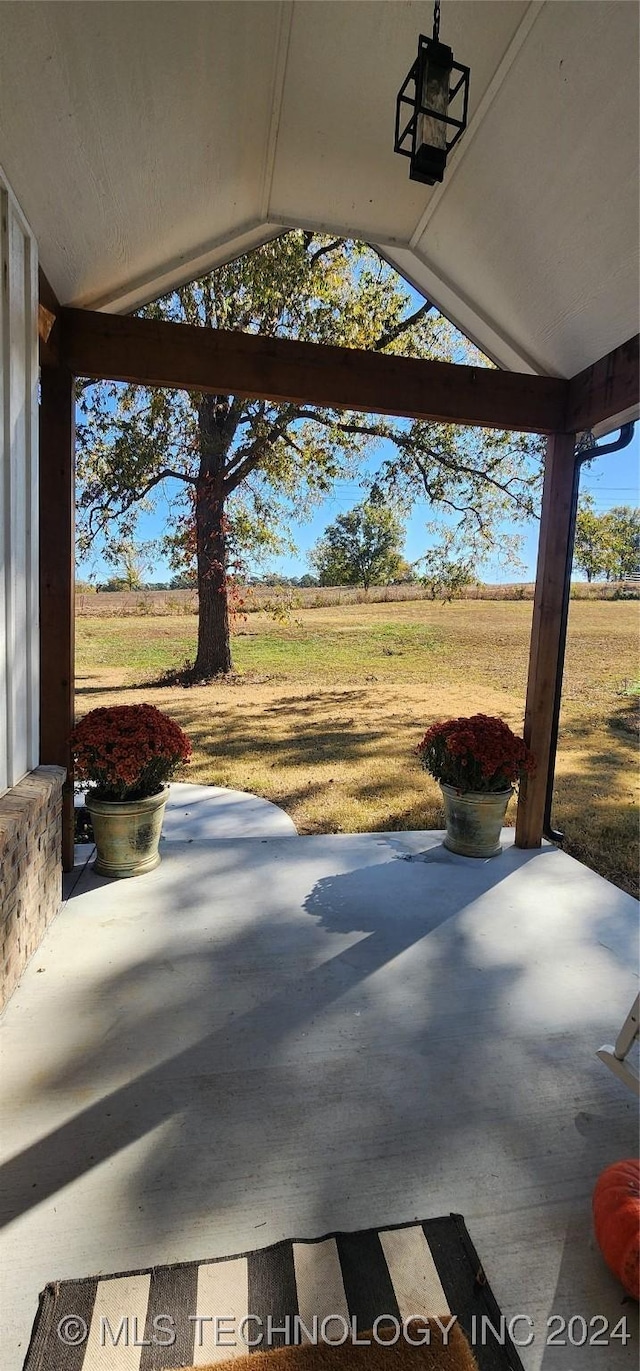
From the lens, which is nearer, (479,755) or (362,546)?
(479,755)

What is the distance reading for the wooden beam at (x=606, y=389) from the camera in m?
2.61

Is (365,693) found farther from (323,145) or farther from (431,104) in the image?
(431,104)

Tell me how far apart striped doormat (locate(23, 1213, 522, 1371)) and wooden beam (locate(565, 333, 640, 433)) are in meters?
2.91

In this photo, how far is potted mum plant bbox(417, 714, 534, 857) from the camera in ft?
10.3

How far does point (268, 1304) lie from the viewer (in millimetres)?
1139

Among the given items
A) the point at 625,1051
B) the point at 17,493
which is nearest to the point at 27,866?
the point at 17,493

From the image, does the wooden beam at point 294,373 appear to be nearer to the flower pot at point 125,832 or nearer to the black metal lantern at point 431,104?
the black metal lantern at point 431,104

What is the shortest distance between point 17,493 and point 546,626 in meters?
2.50

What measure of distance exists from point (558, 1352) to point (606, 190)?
2.95 meters

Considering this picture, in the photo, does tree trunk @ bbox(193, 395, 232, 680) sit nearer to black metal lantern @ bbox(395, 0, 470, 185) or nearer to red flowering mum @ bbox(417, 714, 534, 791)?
red flowering mum @ bbox(417, 714, 534, 791)

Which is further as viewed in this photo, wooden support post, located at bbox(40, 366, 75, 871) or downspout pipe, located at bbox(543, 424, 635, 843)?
downspout pipe, located at bbox(543, 424, 635, 843)

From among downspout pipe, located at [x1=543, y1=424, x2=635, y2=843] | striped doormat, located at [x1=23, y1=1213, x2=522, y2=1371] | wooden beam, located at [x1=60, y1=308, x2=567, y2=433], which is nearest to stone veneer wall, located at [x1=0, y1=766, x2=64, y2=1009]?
striped doormat, located at [x1=23, y1=1213, x2=522, y2=1371]

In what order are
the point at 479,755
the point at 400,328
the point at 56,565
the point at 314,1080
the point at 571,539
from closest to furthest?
the point at 314,1080 < the point at 56,565 < the point at 479,755 < the point at 571,539 < the point at 400,328

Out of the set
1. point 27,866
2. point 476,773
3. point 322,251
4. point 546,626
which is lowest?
point 27,866
